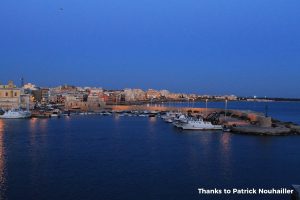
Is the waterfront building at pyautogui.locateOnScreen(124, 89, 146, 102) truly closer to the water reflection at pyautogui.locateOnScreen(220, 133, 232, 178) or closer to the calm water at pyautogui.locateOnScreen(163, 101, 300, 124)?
the calm water at pyautogui.locateOnScreen(163, 101, 300, 124)

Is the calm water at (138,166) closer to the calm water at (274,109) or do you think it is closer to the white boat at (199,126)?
the white boat at (199,126)

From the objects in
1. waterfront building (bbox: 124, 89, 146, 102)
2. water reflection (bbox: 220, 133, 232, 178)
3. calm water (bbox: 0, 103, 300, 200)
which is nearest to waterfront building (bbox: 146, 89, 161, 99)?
waterfront building (bbox: 124, 89, 146, 102)

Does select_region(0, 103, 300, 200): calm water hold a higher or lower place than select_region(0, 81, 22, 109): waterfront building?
lower

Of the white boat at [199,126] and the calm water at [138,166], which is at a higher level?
the white boat at [199,126]

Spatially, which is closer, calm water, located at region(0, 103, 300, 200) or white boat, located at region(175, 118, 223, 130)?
calm water, located at region(0, 103, 300, 200)

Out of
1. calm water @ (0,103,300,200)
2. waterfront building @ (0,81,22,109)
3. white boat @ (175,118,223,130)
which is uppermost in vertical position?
waterfront building @ (0,81,22,109)

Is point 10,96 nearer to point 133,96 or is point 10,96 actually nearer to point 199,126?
point 199,126

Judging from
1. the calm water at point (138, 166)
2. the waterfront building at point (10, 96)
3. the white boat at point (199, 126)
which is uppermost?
the waterfront building at point (10, 96)

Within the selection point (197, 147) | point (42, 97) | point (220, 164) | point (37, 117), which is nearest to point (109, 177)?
point (220, 164)

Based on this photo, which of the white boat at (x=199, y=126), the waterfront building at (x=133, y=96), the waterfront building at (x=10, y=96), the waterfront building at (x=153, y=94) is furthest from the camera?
the waterfront building at (x=153, y=94)

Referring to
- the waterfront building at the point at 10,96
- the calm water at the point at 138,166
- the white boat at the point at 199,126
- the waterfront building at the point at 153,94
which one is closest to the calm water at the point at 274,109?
the white boat at the point at 199,126

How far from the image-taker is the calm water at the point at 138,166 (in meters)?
7.61

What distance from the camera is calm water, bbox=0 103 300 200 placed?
761 centimetres

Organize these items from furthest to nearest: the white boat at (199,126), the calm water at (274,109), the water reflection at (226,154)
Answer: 1. the calm water at (274,109)
2. the white boat at (199,126)
3. the water reflection at (226,154)
